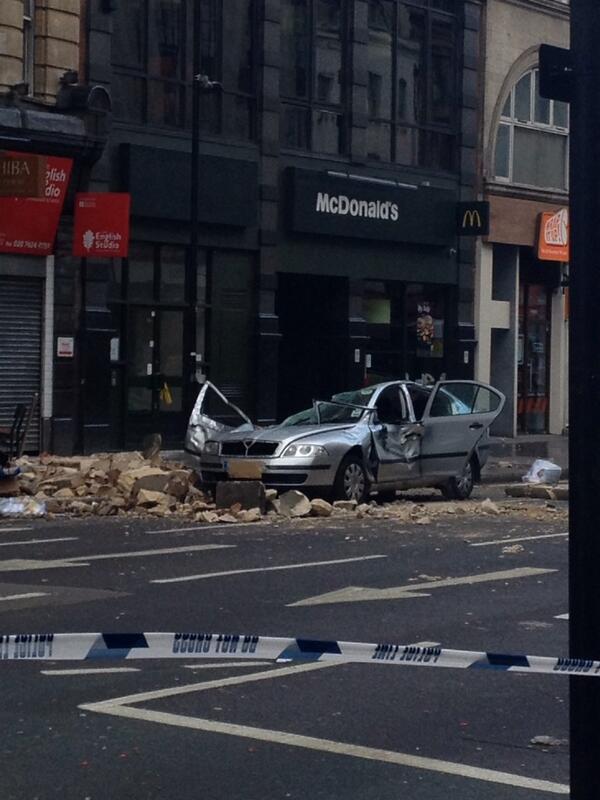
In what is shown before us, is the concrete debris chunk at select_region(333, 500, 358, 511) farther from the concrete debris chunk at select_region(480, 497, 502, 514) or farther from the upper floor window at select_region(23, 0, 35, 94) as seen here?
the upper floor window at select_region(23, 0, 35, 94)

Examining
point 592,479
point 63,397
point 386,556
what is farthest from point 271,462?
point 592,479

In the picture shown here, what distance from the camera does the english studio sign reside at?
97.6 feet

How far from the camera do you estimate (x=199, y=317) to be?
28.2 metres

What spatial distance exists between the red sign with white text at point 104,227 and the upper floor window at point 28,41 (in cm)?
207

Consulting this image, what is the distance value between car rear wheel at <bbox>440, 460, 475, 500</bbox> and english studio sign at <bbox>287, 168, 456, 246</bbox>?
32.1ft

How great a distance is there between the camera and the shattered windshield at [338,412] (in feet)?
64.0

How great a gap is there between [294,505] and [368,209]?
14246mm

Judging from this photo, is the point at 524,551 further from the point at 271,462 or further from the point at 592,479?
the point at 592,479

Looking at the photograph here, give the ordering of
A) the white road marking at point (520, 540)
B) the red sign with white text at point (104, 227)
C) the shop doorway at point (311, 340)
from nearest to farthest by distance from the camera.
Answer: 1. the white road marking at point (520, 540)
2. the red sign with white text at point (104, 227)
3. the shop doorway at point (311, 340)

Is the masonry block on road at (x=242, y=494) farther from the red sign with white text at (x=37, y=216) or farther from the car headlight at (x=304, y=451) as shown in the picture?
the red sign with white text at (x=37, y=216)

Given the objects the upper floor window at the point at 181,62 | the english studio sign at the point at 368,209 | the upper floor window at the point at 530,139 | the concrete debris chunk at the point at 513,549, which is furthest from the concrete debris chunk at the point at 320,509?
the upper floor window at the point at 530,139

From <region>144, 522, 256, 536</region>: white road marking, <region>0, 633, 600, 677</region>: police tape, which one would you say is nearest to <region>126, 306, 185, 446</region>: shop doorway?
<region>144, 522, 256, 536</region>: white road marking

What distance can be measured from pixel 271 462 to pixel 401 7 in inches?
647

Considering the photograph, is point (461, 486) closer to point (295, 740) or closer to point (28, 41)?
point (28, 41)
